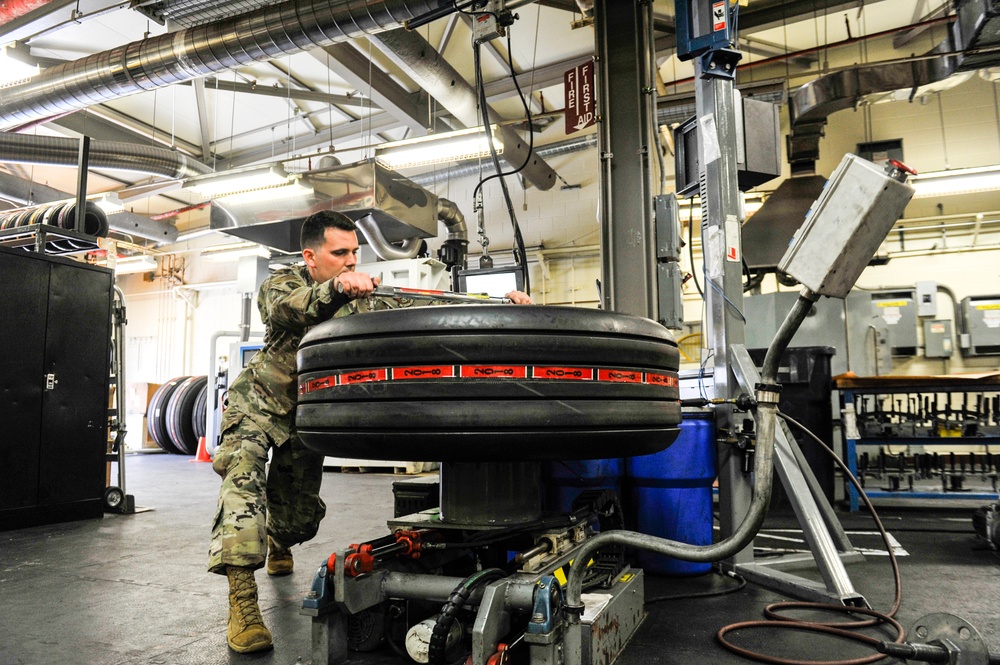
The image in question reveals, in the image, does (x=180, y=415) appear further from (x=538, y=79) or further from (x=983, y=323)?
(x=983, y=323)

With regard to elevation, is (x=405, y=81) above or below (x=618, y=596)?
above

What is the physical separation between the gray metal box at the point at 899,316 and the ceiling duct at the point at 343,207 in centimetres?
477

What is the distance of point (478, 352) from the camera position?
1149 millimetres

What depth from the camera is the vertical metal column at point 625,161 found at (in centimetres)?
301

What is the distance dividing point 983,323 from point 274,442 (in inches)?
282

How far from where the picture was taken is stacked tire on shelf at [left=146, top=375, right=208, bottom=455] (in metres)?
8.19

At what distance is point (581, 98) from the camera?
354 cm

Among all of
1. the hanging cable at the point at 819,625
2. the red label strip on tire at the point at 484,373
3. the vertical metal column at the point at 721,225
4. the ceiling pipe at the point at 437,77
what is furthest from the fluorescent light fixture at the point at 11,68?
the hanging cable at the point at 819,625

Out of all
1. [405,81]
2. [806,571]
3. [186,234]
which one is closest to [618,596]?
[806,571]

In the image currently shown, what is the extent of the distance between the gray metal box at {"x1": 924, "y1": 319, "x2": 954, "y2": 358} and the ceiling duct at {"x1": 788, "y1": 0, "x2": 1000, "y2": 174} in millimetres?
2359

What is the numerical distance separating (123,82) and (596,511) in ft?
16.3

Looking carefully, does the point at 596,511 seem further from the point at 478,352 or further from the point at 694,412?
the point at 478,352

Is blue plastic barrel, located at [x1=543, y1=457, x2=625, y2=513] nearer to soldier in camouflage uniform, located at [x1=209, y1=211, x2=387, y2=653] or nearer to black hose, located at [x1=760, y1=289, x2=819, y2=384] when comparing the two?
soldier in camouflage uniform, located at [x1=209, y1=211, x2=387, y2=653]

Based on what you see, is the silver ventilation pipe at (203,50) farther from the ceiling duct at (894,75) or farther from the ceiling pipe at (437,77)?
the ceiling duct at (894,75)
